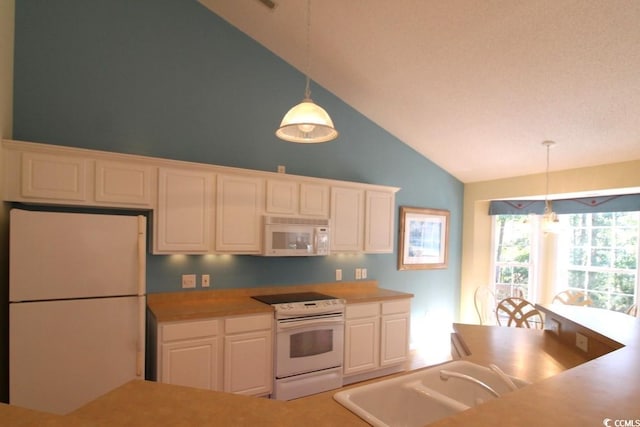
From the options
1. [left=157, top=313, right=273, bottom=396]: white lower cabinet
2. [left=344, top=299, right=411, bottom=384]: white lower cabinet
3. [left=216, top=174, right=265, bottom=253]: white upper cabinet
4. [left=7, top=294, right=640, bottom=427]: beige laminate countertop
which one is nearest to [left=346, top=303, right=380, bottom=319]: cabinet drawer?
[left=344, top=299, right=411, bottom=384]: white lower cabinet

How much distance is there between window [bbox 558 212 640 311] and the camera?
4.39 m

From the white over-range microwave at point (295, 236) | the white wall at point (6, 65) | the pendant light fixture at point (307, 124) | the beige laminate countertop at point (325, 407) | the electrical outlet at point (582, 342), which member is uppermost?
the white wall at point (6, 65)

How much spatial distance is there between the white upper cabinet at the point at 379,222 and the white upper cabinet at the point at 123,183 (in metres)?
2.39

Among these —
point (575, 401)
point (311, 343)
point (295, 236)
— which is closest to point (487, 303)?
point (311, 343)

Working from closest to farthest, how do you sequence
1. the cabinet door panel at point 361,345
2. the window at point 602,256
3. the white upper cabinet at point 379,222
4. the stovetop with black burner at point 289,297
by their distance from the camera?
1. the stovetop with black burner at point 289,297
2. the cabinet door panel at point 361,345
3. the white upper cabinet at point 379,222
4. the window at point 602,256

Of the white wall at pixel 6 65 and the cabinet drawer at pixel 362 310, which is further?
the cabinet drawer at pixel 362 310

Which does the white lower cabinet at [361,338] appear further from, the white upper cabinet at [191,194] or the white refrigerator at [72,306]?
the white refrigerator at [72,306]

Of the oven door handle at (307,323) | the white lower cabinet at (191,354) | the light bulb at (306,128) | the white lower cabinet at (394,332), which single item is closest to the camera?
the light bulb at (306,128)

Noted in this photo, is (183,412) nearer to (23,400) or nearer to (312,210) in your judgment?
(23,400)

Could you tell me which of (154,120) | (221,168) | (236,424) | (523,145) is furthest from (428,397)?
(523,145)

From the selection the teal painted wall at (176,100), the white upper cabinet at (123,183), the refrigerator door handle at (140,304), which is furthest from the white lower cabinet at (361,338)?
the white upper cabinet at (123,183)

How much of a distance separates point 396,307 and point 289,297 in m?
1.29

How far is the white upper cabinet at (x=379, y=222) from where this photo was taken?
4.21m

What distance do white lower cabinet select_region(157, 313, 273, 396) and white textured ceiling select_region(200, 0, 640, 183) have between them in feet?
8.73
